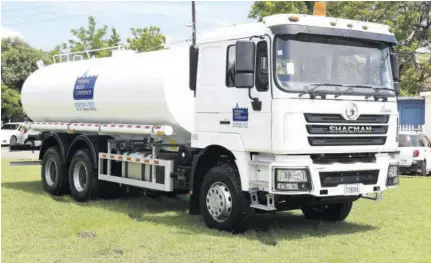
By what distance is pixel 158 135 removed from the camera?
10.7 metres

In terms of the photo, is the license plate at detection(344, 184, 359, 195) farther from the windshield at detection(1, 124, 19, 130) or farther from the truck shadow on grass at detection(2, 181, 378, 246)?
the windshield at detection(1, 124, 19, 130)

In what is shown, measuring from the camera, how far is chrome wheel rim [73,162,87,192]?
517 inches

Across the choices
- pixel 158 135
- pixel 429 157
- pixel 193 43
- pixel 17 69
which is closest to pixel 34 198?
pixel 158 135

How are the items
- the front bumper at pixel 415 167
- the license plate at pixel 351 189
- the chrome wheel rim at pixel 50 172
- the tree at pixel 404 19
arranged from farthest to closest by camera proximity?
the tree at pixel 404 19 → the front bumper at pixel 415 167 → the chrome wheel rim at pixel 50 172 → the license plate at pixel 351 189

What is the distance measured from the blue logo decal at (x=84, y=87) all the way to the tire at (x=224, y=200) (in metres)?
4.38

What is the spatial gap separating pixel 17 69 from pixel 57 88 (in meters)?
41.8

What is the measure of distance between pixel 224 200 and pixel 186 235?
769mm

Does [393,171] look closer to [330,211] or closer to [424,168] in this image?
[330,211]

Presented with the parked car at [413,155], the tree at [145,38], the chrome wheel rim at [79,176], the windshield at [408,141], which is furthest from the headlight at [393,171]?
the tree at [145,38]

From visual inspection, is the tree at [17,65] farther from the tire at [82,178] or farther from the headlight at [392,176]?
the headlight at [392,176]

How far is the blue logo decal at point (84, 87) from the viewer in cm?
1276

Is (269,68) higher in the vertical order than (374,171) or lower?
higher

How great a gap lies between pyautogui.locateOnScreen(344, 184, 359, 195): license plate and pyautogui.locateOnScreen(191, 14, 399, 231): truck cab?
0.02 metres

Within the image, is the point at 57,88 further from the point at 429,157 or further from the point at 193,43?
the point at 429,157
